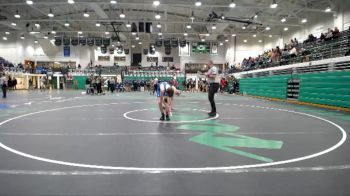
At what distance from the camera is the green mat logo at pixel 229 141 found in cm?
533

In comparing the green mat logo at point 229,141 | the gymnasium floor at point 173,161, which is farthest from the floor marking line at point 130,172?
the green mat logo at point 229,141

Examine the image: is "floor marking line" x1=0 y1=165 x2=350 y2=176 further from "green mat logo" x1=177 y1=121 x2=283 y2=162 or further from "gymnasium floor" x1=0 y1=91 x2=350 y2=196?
"green mat logo" x1=177 y1=121 x2=283 y2=162

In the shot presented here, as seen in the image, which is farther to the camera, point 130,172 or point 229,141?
point 229,141

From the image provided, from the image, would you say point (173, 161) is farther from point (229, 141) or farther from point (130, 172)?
point (229, 141)

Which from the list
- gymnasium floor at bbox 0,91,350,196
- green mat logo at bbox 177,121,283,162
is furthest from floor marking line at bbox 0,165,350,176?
green mat logo at bbox 177,121,283,162

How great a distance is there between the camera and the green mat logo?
17.5ft

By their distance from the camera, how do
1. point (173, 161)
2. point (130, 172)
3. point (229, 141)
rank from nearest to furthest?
point (130, 172) < point (173, 161) < point (229, 141)

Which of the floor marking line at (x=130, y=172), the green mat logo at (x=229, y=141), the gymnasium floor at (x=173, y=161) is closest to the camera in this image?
the gymnasium floor at (x=173, y=161)

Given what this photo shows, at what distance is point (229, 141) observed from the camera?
6.12 m

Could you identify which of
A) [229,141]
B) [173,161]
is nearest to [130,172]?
[173,161]

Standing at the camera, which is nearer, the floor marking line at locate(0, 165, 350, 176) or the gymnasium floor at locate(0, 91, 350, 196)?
the gymnasium floor at locate(0, 91, 350, 196)

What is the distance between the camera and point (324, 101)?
15.6 meters

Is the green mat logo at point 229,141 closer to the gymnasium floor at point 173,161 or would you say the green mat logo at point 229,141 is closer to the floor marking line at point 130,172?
the gymnasium floor at point 173,161

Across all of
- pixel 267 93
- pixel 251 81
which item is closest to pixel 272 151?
pixel 267 93
